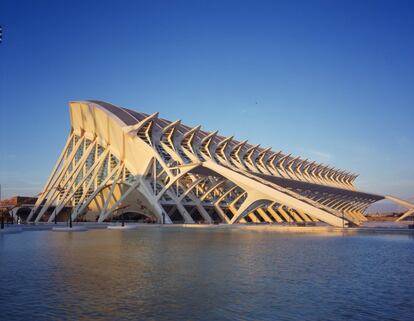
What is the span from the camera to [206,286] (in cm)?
1264

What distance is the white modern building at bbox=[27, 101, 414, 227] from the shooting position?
180 feet

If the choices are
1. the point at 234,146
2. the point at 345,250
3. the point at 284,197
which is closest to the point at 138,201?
the point at 234,146

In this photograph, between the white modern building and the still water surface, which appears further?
the white modern building

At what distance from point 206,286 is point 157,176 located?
45676mm

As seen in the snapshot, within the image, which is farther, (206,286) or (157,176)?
(157,176)

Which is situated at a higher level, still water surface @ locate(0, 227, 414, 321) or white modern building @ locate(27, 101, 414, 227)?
white modern building @ locate(27, 101, 414, 227)

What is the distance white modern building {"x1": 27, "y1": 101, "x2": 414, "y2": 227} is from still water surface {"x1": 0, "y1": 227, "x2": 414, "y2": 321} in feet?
85.9

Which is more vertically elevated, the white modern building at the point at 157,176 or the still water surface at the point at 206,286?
the white modern building at the point at 157,176

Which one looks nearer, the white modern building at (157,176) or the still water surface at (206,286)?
the still water surface at (206,286)

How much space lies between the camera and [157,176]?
190ft

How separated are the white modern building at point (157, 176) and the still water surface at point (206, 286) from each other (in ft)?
85.9

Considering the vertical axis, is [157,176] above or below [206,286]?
above

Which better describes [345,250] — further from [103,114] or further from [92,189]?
[92,189]

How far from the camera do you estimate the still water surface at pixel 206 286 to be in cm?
975
